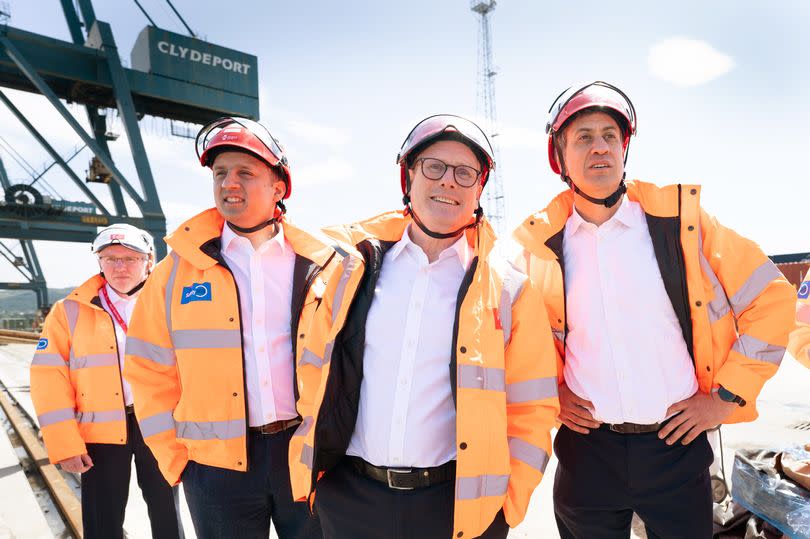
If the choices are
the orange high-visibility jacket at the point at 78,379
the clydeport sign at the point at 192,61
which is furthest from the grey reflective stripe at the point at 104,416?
the clydeport sign at the point at 192,61

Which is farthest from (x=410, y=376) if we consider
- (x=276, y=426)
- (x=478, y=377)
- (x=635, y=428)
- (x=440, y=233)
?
(x=635, y=428)

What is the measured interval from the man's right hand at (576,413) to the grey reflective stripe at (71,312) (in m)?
3.10

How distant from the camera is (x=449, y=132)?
1.87m

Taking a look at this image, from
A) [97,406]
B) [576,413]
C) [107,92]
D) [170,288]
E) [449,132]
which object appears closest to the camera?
[449,132]

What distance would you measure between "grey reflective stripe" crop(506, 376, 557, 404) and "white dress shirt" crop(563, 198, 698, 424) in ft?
1.33

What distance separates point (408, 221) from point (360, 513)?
3.95 ft

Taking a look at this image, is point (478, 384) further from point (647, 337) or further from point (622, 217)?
point (622, 217)

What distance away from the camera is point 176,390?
7.30 ft

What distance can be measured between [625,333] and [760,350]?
53 cm

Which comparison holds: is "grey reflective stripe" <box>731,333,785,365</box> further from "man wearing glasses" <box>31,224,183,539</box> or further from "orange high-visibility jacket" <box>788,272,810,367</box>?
"man wearing glasses" <box>31,224,183,539</box>

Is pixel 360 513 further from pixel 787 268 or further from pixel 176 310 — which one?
pixel 787 268

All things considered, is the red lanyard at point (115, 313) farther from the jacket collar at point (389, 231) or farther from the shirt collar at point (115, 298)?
the jacket collar at point (389, 231)

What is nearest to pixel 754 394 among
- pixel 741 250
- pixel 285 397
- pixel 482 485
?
pixel 741 250

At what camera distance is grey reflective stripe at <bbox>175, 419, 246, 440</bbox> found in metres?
2.08
